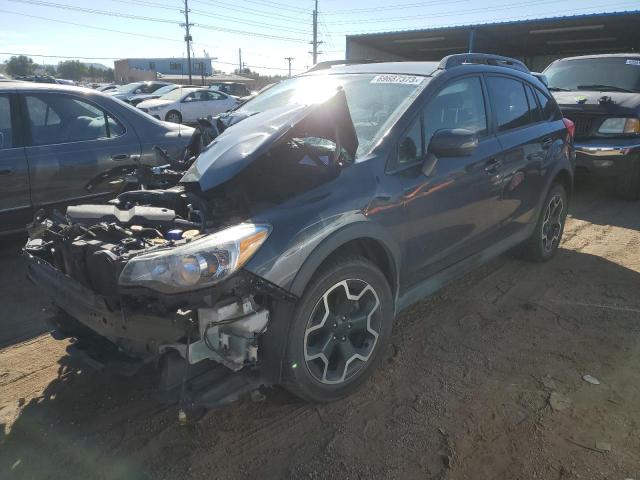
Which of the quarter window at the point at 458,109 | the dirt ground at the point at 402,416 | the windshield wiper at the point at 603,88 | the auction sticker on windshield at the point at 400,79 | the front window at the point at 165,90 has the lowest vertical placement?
the dirt ground at the point at 402,416

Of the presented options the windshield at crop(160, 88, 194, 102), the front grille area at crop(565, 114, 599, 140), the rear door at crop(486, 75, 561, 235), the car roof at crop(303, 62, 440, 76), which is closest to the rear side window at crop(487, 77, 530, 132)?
the rear door at crop(486, 75, 561, 235)

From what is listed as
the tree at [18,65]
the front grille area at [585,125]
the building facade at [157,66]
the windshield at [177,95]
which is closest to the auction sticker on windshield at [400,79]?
the front grille area at [585,125]

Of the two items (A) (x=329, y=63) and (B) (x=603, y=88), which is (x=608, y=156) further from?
(A) (x=329, y=63)

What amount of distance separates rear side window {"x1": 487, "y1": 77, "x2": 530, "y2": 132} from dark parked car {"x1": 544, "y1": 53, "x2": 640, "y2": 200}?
3366 mm

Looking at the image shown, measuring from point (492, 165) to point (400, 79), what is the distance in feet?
3.05

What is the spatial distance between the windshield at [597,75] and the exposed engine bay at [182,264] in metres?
7.09

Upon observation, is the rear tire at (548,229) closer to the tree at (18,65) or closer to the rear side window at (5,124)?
the rear side window at (5,124)

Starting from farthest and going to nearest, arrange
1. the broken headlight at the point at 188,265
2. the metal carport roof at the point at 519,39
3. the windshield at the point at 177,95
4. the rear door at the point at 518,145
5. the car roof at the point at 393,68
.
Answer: the windshield at the point at 177,95
the metal carport roof at the point at 519,39
the rear door at the point at 518,145
the car roof at the point at 393,68
the broken headlight at the point at 188,265

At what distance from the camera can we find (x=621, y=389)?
295 cm

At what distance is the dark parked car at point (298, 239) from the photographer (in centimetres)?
222

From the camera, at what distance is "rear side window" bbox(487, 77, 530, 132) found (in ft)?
12.9

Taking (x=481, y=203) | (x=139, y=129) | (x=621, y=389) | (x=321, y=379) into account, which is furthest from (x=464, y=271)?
(x=139, y=129)

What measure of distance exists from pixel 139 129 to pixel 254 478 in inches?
162

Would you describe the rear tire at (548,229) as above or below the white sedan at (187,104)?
below
